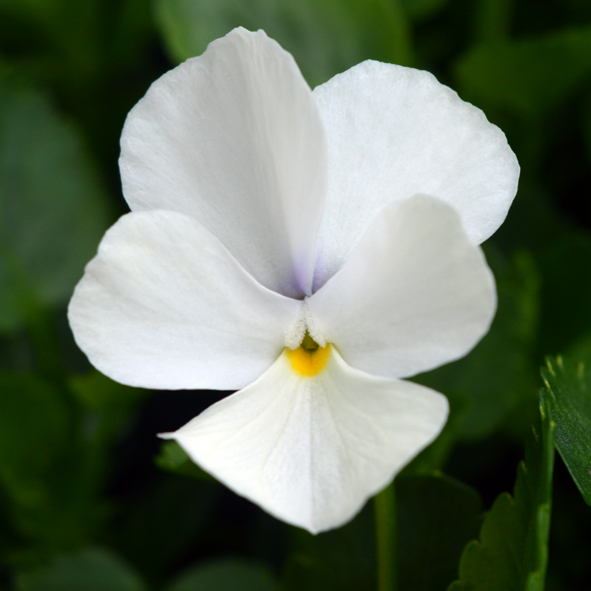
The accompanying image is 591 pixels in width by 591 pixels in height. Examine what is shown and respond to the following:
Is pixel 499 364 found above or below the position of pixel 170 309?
below

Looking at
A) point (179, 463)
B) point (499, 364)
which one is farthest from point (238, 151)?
point (499, 364)

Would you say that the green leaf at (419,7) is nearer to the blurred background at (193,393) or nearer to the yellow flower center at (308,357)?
the blurred background at (193,393)

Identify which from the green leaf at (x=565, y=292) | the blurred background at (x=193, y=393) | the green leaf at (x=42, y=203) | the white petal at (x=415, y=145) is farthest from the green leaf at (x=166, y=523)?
the white petal at (x=415, y=145)

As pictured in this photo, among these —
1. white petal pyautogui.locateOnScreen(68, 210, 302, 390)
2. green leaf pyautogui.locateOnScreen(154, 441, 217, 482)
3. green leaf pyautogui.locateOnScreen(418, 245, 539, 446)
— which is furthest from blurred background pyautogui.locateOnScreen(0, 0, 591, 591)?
white petal pyautogui.locateOnScreen(68, 210, 302, 390)

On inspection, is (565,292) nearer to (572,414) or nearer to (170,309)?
(572,414)

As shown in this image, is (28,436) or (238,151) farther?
(28,436)

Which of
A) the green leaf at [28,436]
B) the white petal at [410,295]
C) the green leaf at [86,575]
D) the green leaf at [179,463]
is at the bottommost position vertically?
the green leaf at [86,575]

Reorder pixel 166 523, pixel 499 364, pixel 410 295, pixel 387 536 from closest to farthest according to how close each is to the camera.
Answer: pixel 410 295
pixel 387 536
pixel 499 364
pixel 166 523

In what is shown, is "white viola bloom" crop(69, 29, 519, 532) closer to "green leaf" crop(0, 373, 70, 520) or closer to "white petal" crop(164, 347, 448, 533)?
"white petal" crop(164, 347, 448, 533)

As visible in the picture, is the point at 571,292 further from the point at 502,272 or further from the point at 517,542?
the point at 517,542
